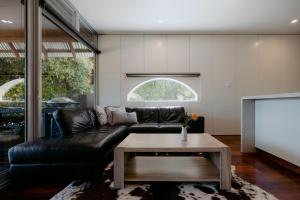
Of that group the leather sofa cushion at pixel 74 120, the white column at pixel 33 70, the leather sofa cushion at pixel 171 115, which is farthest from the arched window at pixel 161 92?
the white column at pixel 33 70

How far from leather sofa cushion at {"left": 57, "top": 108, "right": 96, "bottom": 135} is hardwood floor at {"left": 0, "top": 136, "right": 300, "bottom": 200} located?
2.90ft

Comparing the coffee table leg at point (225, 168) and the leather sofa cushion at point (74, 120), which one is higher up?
the leather sofa cushion at point (74, 120)

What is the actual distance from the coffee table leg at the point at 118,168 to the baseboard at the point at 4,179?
115 centimetres

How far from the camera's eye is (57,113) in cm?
298

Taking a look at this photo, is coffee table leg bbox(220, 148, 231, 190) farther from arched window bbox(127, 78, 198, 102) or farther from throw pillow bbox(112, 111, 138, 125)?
arched window bbox(127, 78, 198, 102)

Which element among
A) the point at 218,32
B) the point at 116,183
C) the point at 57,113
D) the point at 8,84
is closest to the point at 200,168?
the point at 116,183

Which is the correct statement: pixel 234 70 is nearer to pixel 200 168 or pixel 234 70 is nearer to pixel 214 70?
pixel 214 70

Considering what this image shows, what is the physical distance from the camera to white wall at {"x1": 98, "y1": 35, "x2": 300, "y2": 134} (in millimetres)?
5523

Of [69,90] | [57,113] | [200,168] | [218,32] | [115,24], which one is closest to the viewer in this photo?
[200,168]

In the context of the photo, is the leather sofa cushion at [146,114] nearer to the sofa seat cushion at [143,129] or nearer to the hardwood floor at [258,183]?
the sofa seat cushion at [143,129]

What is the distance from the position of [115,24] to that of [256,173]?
13.0ft

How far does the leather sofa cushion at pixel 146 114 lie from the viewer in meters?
4.74

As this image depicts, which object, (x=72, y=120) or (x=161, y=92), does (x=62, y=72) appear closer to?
(x=72, y=120)

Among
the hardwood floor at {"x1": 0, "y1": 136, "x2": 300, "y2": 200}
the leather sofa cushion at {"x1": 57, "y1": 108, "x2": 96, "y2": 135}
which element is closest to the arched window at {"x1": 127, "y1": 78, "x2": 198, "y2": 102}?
the leather sofa cushion at {"x1": 57, "y1": 108, "x2": 96, "y2": 135}
